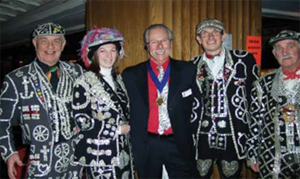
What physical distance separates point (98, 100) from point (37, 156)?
0.74 m

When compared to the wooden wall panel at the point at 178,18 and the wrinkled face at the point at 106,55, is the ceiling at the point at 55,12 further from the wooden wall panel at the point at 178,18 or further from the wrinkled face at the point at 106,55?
the wrinkled face at the point at 106,55

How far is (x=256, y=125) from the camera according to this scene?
8.76ft

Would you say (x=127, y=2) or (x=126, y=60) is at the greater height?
(x=127, y=2)

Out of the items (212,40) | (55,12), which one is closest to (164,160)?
(212,40)

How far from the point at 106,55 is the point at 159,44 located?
0.51 meters

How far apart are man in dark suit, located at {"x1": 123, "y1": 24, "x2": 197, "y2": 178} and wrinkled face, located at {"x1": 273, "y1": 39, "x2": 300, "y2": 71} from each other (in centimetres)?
80

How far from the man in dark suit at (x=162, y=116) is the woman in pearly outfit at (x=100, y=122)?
0.16m

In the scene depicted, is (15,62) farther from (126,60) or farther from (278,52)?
(278,52)

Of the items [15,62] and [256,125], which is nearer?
[256,125]

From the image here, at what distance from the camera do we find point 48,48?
2.67 metres

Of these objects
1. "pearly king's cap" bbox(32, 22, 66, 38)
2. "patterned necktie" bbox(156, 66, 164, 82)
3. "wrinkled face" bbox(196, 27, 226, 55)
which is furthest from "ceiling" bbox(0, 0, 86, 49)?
"wrinkled face" bbox(196, 27, 226, 55)

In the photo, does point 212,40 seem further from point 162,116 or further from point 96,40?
point 96,40

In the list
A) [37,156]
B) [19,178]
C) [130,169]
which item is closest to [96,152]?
[130,169]

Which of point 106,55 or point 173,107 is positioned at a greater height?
point 106,55
